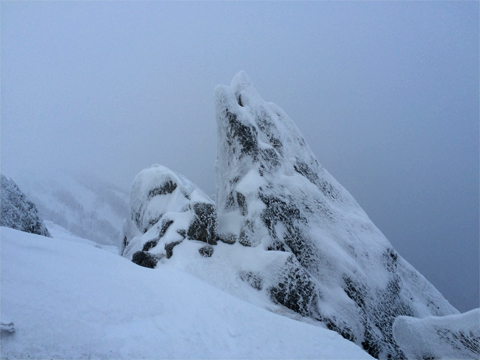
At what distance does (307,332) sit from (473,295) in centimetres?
17546

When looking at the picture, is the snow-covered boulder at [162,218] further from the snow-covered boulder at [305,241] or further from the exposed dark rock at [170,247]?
the snow-covered boulder at [305,241]

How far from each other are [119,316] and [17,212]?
1244cm

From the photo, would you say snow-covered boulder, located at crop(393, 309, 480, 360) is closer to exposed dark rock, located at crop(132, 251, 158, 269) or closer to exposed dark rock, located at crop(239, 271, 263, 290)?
exposed dark rock, located at crop(239, 271, 263, 290)

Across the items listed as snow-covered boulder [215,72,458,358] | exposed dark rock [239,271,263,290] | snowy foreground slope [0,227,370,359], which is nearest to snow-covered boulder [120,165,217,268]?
snow-covered boulder [215,72,458,358]

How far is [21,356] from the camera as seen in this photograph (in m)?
5.05

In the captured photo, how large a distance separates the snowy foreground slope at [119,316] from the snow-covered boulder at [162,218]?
7.77m

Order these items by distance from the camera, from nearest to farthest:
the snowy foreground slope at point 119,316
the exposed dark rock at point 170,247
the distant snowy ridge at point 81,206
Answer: the snowy foreground slope at point 119,316, the exposed dark rock at point 170,247, the distant snowy ridge at point 81,206

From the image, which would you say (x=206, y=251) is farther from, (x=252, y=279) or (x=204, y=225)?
(x=252, y=279)

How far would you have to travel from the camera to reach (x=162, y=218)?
74.6 feet

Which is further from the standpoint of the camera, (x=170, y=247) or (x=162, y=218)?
(x=162, y=218)

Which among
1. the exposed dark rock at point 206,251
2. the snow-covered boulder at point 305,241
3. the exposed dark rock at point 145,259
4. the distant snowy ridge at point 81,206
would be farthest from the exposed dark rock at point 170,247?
the distant snowy ridge at point 81,206

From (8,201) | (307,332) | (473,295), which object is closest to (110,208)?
(8,201)

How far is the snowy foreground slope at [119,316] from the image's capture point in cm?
577

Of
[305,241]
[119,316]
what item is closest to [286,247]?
[305,241]
